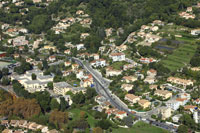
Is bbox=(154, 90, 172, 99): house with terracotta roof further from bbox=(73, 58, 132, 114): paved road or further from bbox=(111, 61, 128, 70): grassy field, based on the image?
bbox=(111, 61, 128, 70): grassy field

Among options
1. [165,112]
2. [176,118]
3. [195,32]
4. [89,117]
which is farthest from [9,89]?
[195,32]

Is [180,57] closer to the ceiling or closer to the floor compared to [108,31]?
closer to the floor

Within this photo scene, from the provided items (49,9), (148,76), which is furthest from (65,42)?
(148,76)

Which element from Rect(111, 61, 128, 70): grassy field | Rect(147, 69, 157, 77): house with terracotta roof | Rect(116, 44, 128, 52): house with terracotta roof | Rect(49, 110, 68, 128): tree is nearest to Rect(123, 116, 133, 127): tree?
Rect(49, 110, 68, 128): tree

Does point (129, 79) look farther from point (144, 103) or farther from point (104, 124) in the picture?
point (104, 124)

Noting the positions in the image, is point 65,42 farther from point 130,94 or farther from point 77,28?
point 130,94
